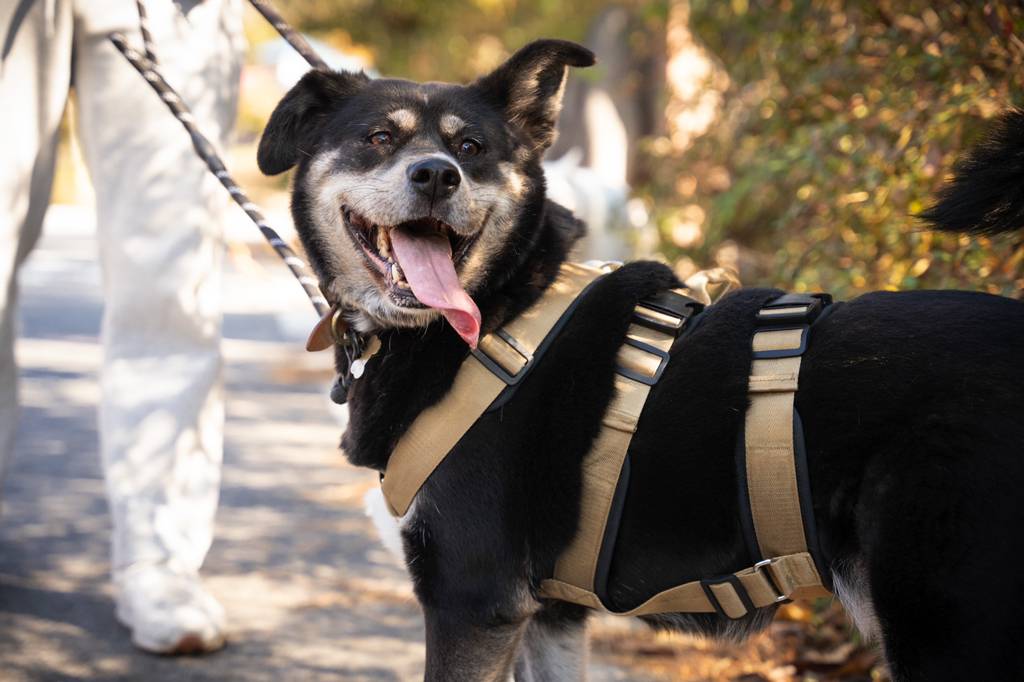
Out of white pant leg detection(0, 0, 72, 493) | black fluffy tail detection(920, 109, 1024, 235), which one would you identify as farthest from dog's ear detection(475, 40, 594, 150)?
white pant leg detection(0, 0, 72, 493)

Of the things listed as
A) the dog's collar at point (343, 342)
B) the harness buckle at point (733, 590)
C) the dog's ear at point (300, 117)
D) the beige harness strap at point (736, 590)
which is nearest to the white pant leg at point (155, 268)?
the dog's ear at point (300, 117)

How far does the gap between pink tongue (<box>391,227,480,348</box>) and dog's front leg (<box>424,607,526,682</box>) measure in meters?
0.61

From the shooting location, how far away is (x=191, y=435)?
326cm

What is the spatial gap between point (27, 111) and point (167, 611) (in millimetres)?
1584

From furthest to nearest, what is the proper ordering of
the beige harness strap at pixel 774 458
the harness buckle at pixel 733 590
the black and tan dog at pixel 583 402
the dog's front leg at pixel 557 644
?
the dog's front leg at pixel 557 644 < the harness buckle at pixel 733 590 < the beige harness strap at pixel 774 458 < the black and tan dog at pixel 583 402

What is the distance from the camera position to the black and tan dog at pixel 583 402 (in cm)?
180

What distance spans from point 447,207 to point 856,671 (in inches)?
75.8

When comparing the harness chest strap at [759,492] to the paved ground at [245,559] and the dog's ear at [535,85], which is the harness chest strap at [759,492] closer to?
the dog's ear at [535,85]

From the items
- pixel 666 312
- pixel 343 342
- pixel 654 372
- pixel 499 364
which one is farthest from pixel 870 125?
pixel 343 342

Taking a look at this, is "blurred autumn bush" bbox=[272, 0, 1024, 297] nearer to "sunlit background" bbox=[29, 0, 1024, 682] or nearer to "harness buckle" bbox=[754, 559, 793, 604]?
"sunlit background" bbox=[29, 0, 1024, 682]

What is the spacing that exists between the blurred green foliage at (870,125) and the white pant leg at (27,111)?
2458 mm

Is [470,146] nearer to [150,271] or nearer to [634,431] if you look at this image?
[634,431]

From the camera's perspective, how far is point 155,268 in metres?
3.19

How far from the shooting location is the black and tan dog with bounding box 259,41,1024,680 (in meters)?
1.80
